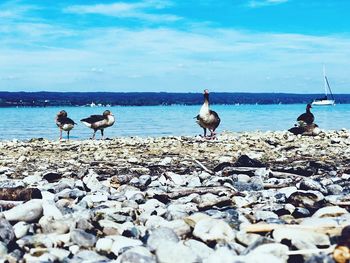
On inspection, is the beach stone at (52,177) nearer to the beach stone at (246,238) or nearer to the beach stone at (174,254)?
the beach stone at (246,238)

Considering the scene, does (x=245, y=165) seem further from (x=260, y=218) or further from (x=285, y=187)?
(x=260, y=218)

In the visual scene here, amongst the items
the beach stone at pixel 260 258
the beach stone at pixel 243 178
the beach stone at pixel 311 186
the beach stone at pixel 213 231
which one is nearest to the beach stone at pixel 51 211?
the beach stone at pixel 213 231

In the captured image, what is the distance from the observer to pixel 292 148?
51.9ft

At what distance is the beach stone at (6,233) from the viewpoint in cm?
529

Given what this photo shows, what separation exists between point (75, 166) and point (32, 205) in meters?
6.59

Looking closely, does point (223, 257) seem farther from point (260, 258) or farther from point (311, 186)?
point (311, 186)

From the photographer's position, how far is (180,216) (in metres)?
6.22

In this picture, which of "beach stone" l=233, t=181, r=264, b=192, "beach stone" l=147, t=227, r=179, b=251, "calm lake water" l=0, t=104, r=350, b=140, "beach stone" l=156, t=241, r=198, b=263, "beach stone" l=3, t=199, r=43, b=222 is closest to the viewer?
"beach stone" l=156, t=241, r=198, b=263

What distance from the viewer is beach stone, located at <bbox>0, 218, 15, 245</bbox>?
529 cm

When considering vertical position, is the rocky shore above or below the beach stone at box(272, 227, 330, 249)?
below

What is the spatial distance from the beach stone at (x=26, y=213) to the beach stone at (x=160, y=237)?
1.39 m

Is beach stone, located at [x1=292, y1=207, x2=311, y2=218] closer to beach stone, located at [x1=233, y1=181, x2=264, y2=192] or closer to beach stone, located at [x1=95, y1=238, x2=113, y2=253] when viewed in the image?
beach stone, located at [x1=233, y1=181, x2=264, y2=192]

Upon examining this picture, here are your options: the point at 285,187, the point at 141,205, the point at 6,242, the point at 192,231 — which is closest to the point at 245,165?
the point at 285,187

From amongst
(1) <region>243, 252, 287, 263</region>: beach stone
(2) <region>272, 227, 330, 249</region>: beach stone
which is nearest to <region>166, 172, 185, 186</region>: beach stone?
(2) <region>272, 227, 330, 249</region>: beach stone
